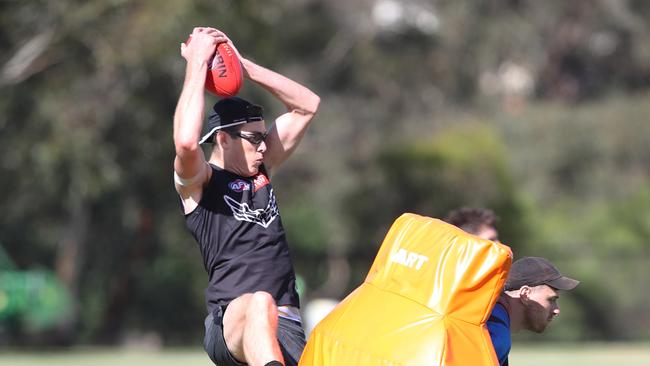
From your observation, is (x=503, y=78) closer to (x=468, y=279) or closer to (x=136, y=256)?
(x=136, y=256)

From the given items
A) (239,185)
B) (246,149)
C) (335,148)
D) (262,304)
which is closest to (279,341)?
(262,304)

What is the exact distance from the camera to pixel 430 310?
5.33 m

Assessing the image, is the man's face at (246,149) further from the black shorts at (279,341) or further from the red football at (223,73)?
the black shorts at (279,341)

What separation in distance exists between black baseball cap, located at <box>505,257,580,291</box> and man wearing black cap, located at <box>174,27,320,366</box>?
1201mm

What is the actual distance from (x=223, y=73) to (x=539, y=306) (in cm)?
205

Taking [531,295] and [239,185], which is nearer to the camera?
[531,295]

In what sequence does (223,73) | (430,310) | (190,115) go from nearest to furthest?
(430,310) < (190,115) < (223,73)

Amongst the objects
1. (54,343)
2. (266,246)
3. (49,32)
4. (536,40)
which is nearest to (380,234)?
(54,343)

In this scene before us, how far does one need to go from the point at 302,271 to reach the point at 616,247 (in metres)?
7.41

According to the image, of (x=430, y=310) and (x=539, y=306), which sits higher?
(x=430, y=310)

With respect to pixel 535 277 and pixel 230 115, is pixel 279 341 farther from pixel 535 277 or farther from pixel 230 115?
pixel 535 277

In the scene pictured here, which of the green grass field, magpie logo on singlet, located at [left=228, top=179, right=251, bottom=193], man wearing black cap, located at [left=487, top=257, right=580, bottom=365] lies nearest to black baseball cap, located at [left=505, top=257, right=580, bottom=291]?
man wearing black cap, located at [left=487, top=257, right=580, bottom=365]

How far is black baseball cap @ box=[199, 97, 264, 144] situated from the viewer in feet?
21.9

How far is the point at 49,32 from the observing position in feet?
78.0
